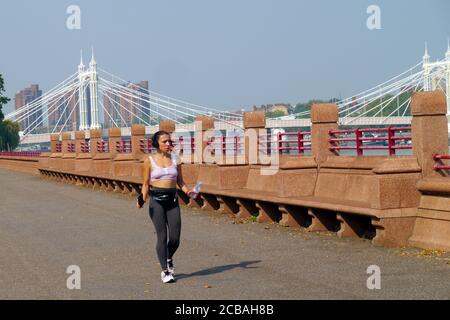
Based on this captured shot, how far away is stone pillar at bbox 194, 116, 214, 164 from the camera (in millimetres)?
21727

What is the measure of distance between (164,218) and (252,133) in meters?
9.46

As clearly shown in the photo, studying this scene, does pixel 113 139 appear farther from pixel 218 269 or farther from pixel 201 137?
pixel 218 269

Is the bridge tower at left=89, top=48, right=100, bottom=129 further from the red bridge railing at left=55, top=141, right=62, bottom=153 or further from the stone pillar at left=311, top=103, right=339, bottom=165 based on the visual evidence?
the stone pillar at left=311, top=103, right=339, bottom=165

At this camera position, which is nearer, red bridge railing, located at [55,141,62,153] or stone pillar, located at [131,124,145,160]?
stone pillar, located at [131,124,145,160]

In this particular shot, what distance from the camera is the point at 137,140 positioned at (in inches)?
1187

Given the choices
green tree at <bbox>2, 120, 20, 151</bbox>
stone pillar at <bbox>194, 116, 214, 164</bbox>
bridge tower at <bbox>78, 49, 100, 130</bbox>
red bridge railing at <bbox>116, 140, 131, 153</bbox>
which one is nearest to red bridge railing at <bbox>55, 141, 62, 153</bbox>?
red bridge railing at <bbox>116, 140, 131, 153</bbox>

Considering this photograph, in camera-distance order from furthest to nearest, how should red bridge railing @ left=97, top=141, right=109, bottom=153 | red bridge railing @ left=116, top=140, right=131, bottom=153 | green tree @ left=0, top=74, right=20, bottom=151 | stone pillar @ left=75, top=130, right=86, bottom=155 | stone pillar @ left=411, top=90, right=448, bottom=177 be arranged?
green tree @ left=0, top=74, right=20, bottom=151 < stone pillar @ left=75, top=130, right=86, bottom=155 < red bridge railing @ left=97, top=141, right=109, bottom=153 < red bridge railing @ left=116, top=140, right=131, bottom=153 < stone pillar @ left=411, top=90, right=448, bottom=177

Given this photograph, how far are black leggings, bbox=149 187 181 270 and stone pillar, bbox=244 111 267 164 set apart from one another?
8.63m

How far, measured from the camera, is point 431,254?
1079cm

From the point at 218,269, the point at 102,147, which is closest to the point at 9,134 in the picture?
the point at 102,147

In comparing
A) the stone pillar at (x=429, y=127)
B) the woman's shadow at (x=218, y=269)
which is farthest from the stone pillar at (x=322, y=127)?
the woman's shadow at (x=218, y=269)
